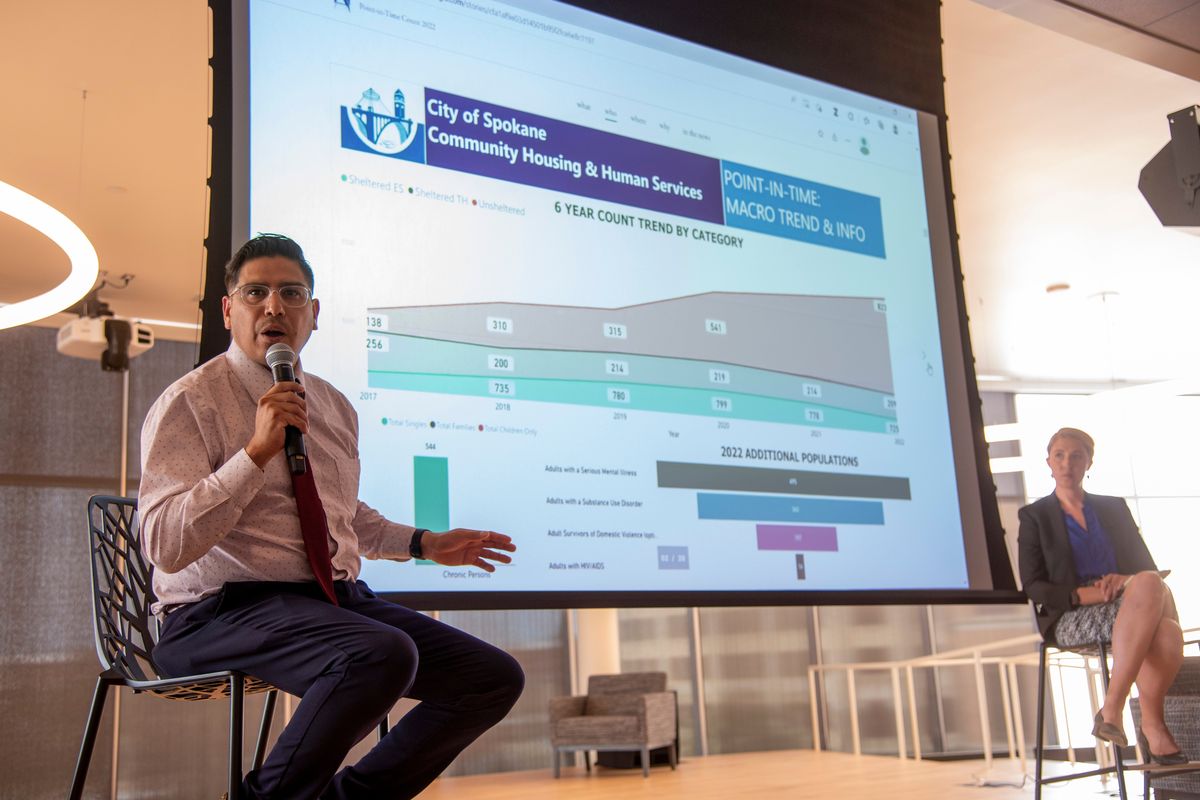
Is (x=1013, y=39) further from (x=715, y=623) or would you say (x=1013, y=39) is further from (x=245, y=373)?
(x=715, y=623)

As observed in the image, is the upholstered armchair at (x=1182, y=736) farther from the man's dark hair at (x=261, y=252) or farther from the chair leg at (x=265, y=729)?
the man's dark hair at (x=261, y=252)

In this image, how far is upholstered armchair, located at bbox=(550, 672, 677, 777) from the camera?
7.00m

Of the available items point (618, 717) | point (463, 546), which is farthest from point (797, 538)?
point (618, 717)

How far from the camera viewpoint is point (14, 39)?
445 centimetres

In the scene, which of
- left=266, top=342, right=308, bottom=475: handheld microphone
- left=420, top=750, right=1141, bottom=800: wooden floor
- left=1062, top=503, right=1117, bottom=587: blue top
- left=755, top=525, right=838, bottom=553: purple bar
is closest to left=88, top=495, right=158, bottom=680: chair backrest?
left=266, top=342, right=308, bottom=475: handheld microphone

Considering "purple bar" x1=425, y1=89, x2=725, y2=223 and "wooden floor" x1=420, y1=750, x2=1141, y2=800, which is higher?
"purple bar" x1=425, y1=89, x2=725, y2=223

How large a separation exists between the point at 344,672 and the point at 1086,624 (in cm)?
240

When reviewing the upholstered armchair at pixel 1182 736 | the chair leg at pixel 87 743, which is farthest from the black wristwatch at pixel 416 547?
the upholstered armchair at pixel 1182 736

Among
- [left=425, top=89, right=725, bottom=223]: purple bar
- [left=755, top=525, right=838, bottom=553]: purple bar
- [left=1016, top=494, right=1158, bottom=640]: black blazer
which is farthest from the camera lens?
[left=1016, top=494, right=1158, bottom=640]: black blazer

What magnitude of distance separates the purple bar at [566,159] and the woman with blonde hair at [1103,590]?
1.41 m

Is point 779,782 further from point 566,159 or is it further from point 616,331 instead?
point 566,159

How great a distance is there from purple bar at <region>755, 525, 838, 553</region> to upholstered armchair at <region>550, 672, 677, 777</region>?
170 inches

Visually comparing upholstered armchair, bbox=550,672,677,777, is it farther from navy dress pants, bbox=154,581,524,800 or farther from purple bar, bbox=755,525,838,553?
navy dress pants, bbox=154,581,524,800

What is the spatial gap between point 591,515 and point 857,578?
828 mm
